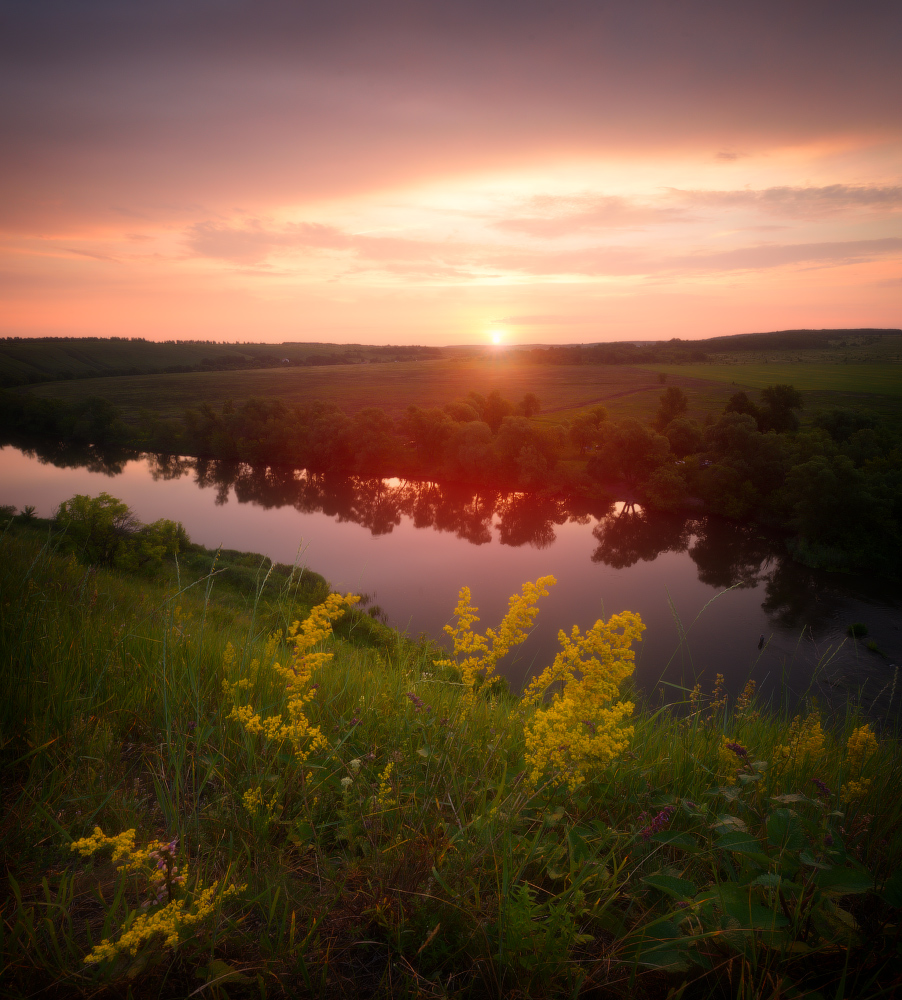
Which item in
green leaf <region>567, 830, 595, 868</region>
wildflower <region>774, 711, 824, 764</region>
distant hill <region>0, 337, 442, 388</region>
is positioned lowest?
wildflower <region>774, 711, 824, 764</region>

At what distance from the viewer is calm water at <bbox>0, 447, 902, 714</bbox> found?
23.0 metres

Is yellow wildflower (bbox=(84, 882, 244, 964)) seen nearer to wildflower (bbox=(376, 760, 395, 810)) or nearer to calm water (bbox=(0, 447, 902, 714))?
wildflower (bbox=(376, 760, 395, 810))

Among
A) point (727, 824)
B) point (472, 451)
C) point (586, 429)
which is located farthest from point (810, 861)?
point (586, 429)

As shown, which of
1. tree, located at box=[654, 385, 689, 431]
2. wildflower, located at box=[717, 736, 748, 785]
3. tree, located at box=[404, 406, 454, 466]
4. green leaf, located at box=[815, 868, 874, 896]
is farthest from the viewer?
tree, located at box=[654, 385, 689, 431]

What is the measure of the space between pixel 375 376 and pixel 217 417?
135 ft

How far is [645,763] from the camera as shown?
2525 millimetres

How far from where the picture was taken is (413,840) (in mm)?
1826

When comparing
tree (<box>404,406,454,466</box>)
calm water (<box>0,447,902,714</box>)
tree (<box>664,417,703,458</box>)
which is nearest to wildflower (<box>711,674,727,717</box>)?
calm water (<box>0,447,902,714</box>)

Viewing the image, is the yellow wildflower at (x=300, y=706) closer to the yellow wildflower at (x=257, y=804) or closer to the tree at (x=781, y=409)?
the yellow wildflower at (x=257, y=804)

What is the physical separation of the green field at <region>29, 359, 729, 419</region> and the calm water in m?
25.2

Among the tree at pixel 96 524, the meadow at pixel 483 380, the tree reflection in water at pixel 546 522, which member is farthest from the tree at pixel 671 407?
the tree at pixel 96 524

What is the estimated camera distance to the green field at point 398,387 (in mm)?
72312

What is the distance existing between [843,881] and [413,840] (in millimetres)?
1379

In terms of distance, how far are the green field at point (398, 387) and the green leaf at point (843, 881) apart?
64.8m
